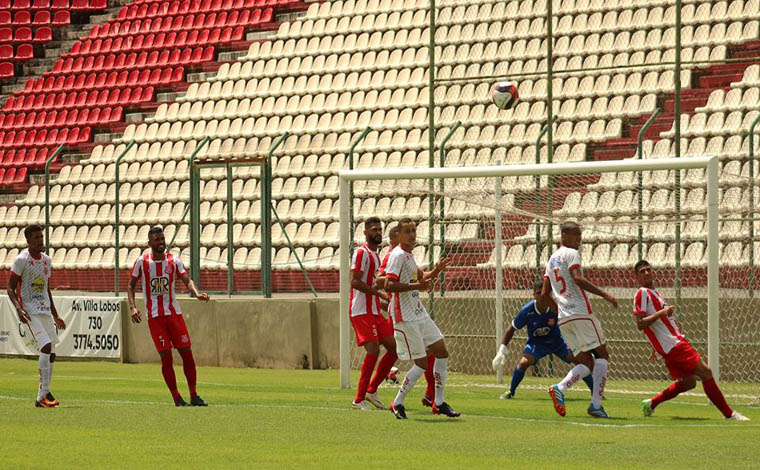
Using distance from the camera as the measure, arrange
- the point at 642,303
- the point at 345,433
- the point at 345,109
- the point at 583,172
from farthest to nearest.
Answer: the point at 345,109 → the point at 583,172 → the point at 642,303 → the point at 345,433

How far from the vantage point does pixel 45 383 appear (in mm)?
14930

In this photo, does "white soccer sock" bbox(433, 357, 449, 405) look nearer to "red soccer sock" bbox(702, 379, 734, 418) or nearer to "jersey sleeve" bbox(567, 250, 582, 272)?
"jersey sleeve" bbox(567, 250, 582, 272)

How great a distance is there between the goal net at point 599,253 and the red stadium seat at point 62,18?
64.9 feet

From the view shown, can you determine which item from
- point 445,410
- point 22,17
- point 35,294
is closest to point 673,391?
point 445,410

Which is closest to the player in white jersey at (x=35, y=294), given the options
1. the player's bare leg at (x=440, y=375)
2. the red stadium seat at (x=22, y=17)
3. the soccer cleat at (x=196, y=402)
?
the soccer cleat at (x=196, y=402)

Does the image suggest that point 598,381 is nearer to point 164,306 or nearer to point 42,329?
point 164,306

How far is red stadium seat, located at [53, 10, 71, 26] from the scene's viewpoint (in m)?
39.0

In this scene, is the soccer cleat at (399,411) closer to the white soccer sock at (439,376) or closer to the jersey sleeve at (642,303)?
the white soccer sock at (439,376)

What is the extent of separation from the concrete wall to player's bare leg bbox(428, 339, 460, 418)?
794cm

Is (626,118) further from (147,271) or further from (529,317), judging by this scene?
(147,271)

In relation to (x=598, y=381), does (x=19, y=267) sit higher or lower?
higher

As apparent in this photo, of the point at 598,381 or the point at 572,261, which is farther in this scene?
the point at 572,261

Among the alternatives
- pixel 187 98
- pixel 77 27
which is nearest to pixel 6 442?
pixel 187 98

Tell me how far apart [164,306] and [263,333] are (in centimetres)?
725
